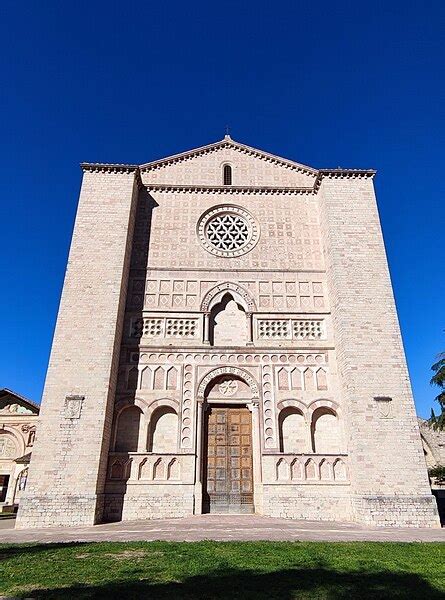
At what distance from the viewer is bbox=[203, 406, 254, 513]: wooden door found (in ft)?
39.9

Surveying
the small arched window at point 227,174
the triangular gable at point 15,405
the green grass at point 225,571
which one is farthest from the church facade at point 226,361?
the triangular gable at point 15,405

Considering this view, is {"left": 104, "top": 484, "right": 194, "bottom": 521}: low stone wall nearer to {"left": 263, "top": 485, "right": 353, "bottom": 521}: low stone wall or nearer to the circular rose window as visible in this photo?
{"left": 263, "top": 485, "right": 353, "bottom": 521}: low stone wall

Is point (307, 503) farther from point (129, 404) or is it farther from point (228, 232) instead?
point (228, 232)

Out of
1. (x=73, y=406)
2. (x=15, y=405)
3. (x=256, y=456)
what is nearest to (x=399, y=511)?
(x=256, y=456)

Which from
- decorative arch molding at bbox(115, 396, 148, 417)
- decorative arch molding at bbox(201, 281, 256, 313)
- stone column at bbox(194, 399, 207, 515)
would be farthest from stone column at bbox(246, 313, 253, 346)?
decorative arch molding at bbox(115, 396, 148, 417)

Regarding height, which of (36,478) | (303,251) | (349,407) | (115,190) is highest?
(115,190)

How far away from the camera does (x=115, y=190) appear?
1545 cm

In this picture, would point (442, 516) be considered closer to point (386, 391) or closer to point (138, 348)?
point (386, 391)

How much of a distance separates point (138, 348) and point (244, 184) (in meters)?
8.37

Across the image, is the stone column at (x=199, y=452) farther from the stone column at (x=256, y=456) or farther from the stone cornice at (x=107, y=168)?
the stone cornice at (x=107, y=168)

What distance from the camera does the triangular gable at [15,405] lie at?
22.0 metres

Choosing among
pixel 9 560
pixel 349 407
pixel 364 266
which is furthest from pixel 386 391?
pixel 9 560

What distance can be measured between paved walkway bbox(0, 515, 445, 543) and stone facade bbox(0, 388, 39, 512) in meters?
11.5

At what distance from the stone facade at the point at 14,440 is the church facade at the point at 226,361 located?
1043 centimetres
